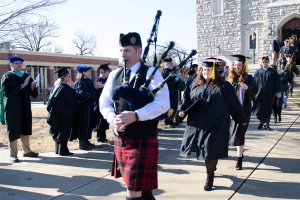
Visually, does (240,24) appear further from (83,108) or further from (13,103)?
(13,103)

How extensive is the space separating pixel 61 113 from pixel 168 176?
2.88m

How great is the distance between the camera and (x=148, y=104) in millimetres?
3357

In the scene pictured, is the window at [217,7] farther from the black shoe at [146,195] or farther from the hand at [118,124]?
the hand at [118,124]

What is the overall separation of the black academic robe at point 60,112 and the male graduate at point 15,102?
0.53 metres

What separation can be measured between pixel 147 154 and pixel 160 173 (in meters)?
2.68

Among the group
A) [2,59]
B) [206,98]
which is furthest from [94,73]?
[206,98]

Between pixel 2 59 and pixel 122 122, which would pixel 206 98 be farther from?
pixel 2 59

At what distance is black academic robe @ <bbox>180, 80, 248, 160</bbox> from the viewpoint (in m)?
5.11

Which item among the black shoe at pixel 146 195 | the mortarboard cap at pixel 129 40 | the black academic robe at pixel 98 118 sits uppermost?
the mortarboard cap at pixel 129 40

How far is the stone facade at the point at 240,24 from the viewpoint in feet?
89.7

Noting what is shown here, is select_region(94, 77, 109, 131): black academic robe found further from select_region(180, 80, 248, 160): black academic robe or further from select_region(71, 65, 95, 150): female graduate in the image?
select_region(180, 80, 248, 160): black academic robe

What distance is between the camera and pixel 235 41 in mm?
29844

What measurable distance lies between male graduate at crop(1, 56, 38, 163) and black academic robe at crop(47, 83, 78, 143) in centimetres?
53

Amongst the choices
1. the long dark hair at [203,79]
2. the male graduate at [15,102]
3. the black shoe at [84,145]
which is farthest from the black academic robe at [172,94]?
the male graduate at [15,102]
